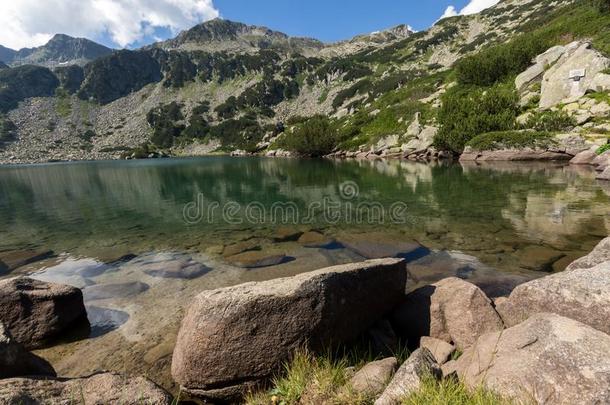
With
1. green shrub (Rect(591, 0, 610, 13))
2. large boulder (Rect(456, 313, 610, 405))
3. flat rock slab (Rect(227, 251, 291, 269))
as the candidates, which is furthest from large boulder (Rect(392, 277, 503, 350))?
green shrub (Rect(591, 0, 610, 13))

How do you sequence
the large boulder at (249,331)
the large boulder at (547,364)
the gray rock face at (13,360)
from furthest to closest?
the large boulder at (249,331) < the gray rock face at (13,360) < the large boulder at (547,364)

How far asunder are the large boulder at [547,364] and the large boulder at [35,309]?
8.95m

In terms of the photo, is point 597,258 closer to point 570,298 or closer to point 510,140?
point 570,298

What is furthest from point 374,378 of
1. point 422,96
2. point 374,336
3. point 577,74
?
point 422,96

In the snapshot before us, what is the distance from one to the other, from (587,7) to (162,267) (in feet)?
375

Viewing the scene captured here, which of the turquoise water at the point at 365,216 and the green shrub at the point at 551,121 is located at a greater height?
the green shrub at the point at 551,121

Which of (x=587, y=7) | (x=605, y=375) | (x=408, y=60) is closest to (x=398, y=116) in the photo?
(x=587, y=7)

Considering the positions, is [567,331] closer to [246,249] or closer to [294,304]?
[294,304]

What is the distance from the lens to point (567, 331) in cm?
412

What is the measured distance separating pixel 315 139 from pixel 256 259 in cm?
8066

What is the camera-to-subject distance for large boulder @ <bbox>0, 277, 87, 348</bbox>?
24.7ft

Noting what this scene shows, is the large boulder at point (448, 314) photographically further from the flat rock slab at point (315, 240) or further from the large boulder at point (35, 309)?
the large boulder at point (35, 309)

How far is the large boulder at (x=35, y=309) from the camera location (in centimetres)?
752

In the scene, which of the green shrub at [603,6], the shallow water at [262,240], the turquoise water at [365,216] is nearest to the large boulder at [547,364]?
the shallow water at [262,240]
